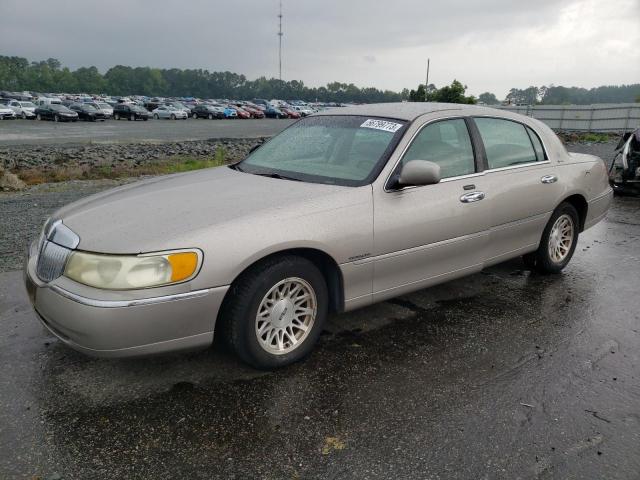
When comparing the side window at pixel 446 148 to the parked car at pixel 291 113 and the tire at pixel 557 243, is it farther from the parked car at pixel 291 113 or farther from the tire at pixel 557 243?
the parked car at pixel 291 113

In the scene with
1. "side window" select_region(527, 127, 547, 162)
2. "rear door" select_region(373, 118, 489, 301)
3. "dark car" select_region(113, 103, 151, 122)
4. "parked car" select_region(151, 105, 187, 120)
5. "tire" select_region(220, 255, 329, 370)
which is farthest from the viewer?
"parked car" select_region(151, 105, 187, 120)

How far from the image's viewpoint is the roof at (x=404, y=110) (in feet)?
13.5

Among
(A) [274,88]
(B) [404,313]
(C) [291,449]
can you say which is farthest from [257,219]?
(A) [274,88]

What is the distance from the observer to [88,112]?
4288cm

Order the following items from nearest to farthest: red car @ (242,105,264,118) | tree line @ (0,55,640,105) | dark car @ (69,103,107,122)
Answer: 1. dark car @ (69,103,107,122)
2. red car @ (242,105,264,118)
3. tree line @ (0,55,640,105)

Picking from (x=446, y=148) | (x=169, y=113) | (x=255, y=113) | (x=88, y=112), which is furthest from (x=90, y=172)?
(x=255, y=113)

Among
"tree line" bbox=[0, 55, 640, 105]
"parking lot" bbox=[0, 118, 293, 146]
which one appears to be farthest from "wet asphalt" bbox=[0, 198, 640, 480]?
"tree line" bbox=[0, 55, 640, 105]

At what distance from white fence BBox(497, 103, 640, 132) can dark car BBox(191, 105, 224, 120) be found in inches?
1314

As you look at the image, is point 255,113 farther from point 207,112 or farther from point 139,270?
point 139,270

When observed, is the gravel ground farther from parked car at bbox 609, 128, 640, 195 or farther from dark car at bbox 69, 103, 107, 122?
dark car at bbox 69, 103, 107, 122

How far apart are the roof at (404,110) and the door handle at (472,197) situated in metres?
0.71

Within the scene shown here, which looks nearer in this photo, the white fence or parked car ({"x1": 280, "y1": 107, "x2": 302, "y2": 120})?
the white fence

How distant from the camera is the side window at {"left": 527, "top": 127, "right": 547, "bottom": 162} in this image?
4.87m

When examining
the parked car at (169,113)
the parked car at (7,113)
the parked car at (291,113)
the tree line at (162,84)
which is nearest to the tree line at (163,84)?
the tree line at (162,84)
